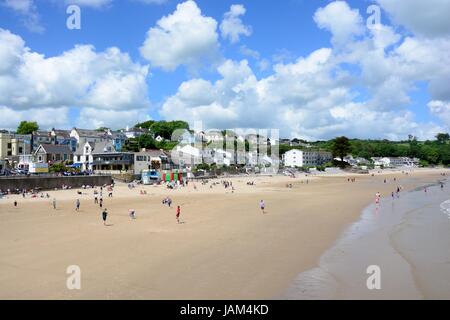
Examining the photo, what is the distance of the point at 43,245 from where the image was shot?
58.2 feet

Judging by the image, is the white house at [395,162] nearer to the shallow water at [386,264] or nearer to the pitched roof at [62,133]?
the pitched roof at [62,133]

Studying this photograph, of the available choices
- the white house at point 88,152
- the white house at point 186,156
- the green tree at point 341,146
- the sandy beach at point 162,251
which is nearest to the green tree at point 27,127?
the white house at point 88,152

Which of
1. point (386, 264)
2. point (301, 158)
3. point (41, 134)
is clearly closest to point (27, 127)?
point (41, 134)

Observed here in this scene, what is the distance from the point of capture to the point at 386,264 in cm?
1465

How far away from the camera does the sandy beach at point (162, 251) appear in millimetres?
11766

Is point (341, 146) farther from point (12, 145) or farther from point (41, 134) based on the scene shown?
point (12, 145)

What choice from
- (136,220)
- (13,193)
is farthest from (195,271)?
(13,193)

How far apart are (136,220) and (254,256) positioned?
1220cm

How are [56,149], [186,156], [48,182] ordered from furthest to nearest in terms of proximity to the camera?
[186,156] → [56,149] → [48,182]

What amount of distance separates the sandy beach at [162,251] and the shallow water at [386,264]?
27.0 inches

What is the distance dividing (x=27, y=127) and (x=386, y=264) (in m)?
103

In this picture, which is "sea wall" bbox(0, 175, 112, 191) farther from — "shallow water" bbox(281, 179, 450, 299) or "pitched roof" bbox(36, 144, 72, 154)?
"shallow water" bbox(281, 179, 450, 299)

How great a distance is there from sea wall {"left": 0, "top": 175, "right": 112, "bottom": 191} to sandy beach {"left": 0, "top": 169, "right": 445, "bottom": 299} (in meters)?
15.7
